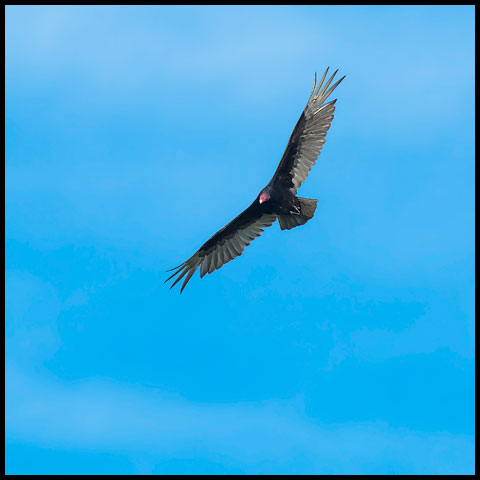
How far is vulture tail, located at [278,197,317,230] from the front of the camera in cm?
1457

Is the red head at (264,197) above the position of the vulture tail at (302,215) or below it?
above

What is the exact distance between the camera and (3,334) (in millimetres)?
13336

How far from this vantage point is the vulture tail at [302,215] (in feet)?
47.8

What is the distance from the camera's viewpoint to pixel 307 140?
47.0ft

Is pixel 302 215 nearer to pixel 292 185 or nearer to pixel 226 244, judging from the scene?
pixel 292 185

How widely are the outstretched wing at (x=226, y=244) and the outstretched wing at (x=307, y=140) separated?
55.6 inches

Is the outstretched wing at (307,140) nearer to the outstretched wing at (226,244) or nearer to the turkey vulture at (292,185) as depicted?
the turkey vulture at (292,185)

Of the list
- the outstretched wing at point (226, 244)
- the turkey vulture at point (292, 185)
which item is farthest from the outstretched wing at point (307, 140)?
the outstretched wing at point (226, 244)

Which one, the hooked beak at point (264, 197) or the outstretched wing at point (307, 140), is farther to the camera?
the hooked beak at point (264, 197)

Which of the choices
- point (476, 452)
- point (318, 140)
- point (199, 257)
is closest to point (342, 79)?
point (318, 140)

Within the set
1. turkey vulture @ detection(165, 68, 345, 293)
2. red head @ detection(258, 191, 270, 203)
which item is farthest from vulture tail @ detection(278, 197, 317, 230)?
red head @ detection(258, 191, 270, 203)

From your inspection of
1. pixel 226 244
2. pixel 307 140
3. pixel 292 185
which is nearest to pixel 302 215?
pixel 292 185

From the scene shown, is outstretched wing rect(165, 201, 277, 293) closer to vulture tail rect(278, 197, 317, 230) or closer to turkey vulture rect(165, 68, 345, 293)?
turkey vulture rect(165, 68, 345, 293)

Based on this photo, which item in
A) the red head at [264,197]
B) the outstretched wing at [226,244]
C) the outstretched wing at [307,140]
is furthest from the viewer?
the outstretched wing at [226,244]
